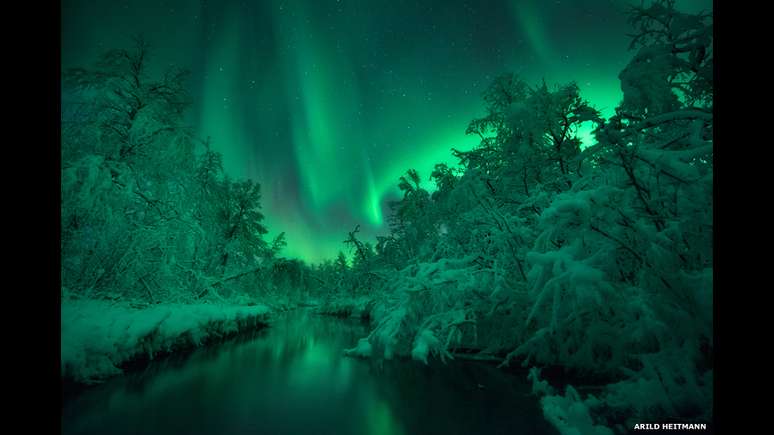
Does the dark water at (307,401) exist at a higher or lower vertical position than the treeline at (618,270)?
lower

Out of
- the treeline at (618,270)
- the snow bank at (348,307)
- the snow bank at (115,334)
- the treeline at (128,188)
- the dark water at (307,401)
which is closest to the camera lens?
the treeline at (618,270)

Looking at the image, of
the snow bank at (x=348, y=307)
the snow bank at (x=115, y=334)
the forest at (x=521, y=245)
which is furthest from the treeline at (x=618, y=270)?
the snow bank at (x=348, y=307)

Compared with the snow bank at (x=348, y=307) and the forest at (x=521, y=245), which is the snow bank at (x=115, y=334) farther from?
the snow bank at (x=348, y=307)

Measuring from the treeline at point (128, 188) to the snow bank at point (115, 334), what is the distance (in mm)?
1079

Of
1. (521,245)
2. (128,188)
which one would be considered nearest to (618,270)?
(521,245)

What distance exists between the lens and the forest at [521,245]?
11.4 ft

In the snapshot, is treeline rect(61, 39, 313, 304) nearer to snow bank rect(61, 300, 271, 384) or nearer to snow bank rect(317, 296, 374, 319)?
Answer: snow bank rect(61, 300, 271, 384)

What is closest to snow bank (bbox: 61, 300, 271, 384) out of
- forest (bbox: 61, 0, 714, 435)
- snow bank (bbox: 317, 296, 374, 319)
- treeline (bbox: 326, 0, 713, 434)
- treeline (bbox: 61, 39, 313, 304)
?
forest (bbox: 61, 0, 714, 435)

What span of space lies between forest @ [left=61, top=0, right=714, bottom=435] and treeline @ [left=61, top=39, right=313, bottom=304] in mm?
54

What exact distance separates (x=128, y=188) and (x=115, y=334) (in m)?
4.40

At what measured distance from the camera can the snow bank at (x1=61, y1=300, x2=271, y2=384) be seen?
5570mm
